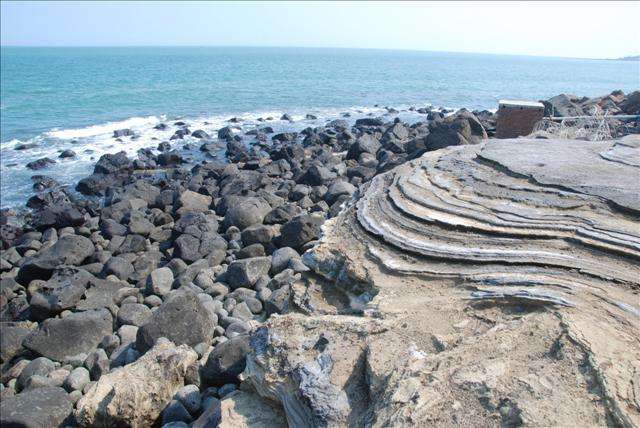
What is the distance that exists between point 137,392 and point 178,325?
1601 mm

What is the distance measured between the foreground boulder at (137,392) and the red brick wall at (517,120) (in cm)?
1017

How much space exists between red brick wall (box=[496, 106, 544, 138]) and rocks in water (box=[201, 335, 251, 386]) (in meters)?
9.59

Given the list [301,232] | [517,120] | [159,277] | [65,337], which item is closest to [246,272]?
[301,232]

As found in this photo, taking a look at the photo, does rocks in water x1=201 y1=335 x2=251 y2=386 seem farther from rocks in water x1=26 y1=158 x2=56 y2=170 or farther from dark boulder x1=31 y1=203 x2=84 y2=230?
rocks in water x1=26 y1=158 x2=56 y2=170

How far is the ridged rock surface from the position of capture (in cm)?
296

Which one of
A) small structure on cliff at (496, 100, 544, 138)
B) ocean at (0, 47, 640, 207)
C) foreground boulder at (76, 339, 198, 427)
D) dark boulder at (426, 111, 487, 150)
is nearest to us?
foreground boulder at (76, 339, 198, 427)

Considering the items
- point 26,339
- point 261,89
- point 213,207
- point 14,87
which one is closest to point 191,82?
point 261,89

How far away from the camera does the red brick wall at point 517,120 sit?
40.5 ft

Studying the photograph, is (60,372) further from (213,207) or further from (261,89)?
(261,89)

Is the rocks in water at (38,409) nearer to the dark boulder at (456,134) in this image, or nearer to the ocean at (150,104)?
the dark boulder at (456,134)

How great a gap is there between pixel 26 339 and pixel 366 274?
239 inches

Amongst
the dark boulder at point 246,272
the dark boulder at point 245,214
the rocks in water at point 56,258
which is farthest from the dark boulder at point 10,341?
the dark boulder at point 245,214

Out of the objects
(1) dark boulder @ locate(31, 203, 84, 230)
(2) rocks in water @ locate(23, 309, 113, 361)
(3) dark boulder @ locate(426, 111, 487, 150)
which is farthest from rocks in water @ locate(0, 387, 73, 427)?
(3) dark boulder @ locate(426, 111, 487, 150)

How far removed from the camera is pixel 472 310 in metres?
3.91
